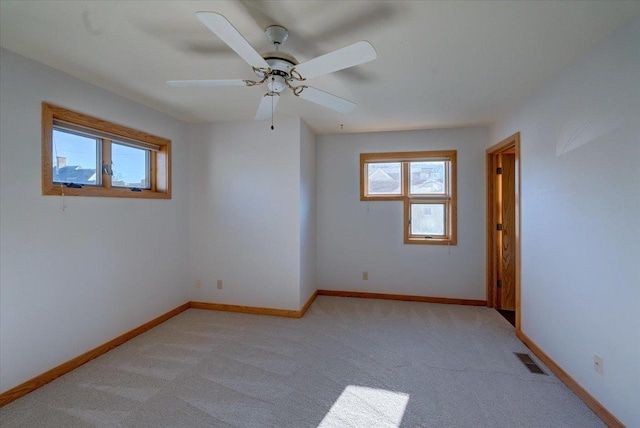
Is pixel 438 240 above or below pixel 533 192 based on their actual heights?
below

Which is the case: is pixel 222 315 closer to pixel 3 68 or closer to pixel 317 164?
pixel 317 164

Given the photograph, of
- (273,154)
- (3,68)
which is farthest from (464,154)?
(3,68)

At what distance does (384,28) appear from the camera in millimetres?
1682

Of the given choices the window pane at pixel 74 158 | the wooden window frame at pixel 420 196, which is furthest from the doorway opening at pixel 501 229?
the window pane at pixel 74 158

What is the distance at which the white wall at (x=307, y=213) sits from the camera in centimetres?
352

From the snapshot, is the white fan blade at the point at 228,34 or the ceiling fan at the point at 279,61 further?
the ceiling fan at the point at 279,61

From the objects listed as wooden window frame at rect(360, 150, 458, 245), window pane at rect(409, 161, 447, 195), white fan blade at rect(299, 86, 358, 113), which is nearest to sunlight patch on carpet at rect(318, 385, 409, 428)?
white fan blade at rect(299, 86, 358, 113)

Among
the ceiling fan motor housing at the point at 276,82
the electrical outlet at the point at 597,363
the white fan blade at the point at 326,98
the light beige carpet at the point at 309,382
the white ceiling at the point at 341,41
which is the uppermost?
the white ceiling at the point at 341,41

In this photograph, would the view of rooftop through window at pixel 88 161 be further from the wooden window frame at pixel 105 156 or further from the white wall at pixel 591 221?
the white wall at pixel 591 221

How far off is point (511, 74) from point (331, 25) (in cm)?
160

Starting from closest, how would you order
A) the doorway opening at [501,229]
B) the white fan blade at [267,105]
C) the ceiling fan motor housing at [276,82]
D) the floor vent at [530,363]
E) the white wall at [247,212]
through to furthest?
the ceiling fan motor housing at [276,82] → the white fan blade at [267,105] → the floor vent at [530,363] → the white wall at [247,212] → the doorway opening at [501,229]

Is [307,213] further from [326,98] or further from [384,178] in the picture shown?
[326,98]

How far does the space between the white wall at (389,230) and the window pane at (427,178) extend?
0.23 meters

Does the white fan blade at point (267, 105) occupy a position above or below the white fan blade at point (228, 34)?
above
